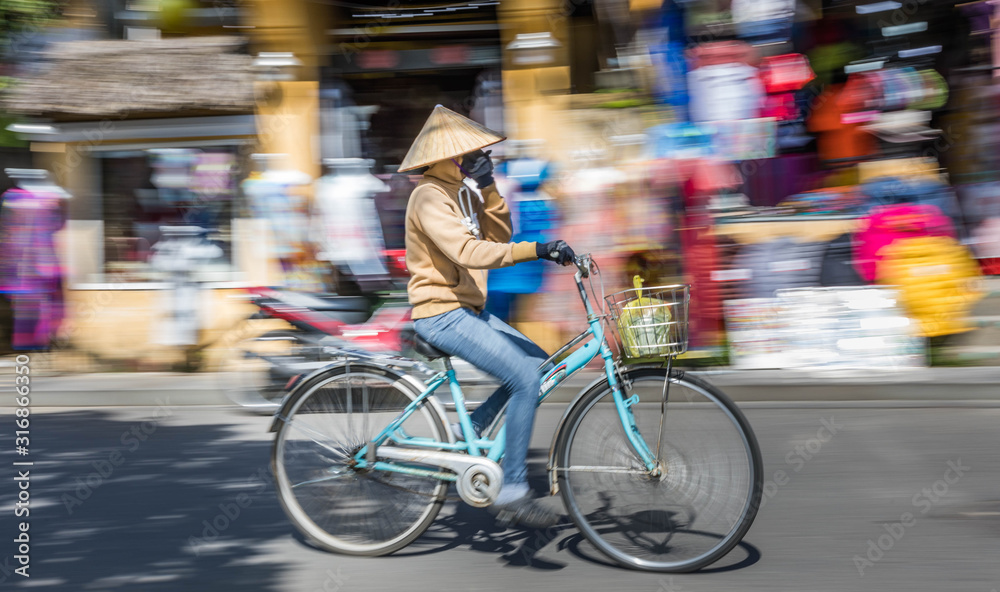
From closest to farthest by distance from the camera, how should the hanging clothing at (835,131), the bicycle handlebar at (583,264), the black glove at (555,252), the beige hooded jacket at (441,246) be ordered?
1. the black glove at (555,252)
2. the bicycle handlebar at (583,264)
3. the beige hooded jacket at (441,246)
4. the hanging clothing at (835,131)

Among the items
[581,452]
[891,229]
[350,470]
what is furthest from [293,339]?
[891,229]

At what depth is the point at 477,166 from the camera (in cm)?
406

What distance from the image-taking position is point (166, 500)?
5.08 meters

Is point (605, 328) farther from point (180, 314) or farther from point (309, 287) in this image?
point (180, 314)

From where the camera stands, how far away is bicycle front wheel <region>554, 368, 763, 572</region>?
149 inches

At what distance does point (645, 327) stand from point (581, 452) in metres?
0.66

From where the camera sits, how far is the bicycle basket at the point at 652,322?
353 cm

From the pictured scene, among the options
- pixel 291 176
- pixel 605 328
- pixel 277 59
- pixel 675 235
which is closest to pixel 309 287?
pixel 291 176

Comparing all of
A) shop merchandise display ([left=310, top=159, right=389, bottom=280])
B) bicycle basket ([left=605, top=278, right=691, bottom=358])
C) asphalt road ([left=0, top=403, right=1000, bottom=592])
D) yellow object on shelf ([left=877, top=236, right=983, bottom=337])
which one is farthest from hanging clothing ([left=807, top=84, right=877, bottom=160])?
bicycle basket ([left=605, top=278, right=691, bottom=358])

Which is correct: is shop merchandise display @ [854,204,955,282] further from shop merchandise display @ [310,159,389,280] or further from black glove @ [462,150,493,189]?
black glove @ [462,150,493,189]

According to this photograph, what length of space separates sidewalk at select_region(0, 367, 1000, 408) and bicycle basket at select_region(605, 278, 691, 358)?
334 centimetres

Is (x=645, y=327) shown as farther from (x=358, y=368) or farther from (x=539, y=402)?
(x=358, y=368)

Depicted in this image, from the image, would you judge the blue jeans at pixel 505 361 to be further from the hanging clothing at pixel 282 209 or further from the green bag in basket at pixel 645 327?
the hanging clothing at pixel 282 209

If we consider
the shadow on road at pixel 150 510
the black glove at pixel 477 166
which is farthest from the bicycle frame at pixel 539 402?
the shadow on road at pixel 150 510
